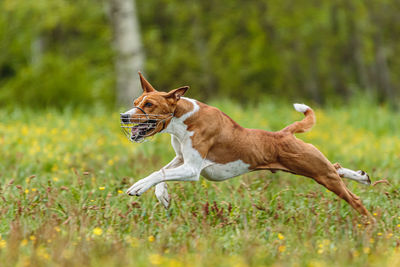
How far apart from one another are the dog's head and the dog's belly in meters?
0.53

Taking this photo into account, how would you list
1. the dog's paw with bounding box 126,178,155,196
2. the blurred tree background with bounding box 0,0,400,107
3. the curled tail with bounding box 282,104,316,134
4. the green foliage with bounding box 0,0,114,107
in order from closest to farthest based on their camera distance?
the dog's paw with bounding box 126,178,155,196 → the curled tail with bounding box 282,104,316,134 → the green foliage with bounding box 0,0,114,107 → the blurred tree background with bounding box 0,0,400,107

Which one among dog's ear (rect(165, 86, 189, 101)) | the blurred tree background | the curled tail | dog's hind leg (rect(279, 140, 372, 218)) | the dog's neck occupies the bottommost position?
the blurred tree background

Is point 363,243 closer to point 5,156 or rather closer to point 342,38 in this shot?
point 5,156

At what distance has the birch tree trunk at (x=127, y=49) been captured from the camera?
10.8 metres

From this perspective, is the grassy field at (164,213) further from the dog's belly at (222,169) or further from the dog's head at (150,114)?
the dog's head at (150,114)

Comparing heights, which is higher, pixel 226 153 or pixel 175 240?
pixel 226 153

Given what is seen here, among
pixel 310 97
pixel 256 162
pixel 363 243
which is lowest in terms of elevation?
pixel 310 97

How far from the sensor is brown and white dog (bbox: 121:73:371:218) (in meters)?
4.46

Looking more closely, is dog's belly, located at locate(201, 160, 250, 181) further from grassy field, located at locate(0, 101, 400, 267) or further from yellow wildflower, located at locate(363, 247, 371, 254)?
yellow wildflower, located at locate(363, 247, 371, 254)

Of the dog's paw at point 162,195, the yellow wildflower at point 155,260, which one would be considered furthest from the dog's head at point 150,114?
the yellow wildflower at point 155,260

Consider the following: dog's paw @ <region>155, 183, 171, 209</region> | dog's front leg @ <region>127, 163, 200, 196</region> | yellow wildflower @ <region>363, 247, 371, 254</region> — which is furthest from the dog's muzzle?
yellow wildflower @ <region>363, 247, 371, 254</region>

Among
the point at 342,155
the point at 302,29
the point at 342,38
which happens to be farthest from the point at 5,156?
the point at 342,38

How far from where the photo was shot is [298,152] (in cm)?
465

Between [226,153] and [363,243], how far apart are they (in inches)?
51.8
